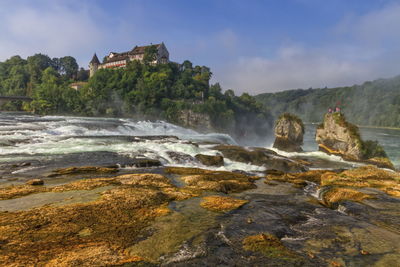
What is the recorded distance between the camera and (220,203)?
11555 mm

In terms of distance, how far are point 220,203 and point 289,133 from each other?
35218 millimetres

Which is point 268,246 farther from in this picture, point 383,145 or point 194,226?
point 383,145

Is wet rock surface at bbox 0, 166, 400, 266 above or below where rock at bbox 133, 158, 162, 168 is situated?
→ above

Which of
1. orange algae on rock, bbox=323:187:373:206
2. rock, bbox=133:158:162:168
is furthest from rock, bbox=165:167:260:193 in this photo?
orange algae on rock, bbox=323:187:373:206

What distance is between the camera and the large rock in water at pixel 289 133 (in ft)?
140

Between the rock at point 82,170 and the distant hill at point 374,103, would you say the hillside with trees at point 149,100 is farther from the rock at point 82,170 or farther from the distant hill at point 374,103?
the rock at point 82,170

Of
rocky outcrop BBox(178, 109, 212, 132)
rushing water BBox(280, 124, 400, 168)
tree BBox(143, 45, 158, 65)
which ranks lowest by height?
rushing water BBox(280, 124, 400, 168)

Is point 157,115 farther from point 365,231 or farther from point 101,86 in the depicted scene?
point 365,231

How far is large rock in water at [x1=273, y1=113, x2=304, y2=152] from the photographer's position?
1676 inches

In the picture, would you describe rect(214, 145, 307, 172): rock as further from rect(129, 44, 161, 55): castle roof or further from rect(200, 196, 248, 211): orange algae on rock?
rect(129, 44, 161, 55): castle roof

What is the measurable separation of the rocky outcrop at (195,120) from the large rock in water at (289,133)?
35228 mm

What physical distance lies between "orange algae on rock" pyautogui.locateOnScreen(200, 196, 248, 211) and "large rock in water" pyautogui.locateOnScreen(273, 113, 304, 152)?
33.0 meters

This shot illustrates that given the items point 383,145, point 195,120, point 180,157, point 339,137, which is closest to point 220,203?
point 180,157

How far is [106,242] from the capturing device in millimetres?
7250
